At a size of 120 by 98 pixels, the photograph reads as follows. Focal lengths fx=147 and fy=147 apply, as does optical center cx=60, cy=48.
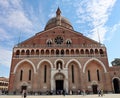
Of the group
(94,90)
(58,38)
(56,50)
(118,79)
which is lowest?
(94,90)

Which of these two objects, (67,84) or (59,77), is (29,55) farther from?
(67,84)

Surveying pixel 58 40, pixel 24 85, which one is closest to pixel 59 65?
pixel 58 40

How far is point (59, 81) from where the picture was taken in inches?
1109

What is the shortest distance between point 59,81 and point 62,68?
8.48 ft

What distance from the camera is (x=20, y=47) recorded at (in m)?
29.3

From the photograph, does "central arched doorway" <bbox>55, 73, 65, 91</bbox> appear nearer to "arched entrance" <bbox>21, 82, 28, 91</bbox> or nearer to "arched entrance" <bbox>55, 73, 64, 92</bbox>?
"arched entrance" <bbox>55, 73, 64, 92</bbox>

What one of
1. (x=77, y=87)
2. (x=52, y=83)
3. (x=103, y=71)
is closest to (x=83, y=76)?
(x=77, y=87)

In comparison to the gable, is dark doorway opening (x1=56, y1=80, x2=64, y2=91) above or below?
below

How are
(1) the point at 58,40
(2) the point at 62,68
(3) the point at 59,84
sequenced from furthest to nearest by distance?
(1) the point at 58,40, (3) the point at 59,84, (2) the point at 62,68

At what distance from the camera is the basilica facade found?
27.2m

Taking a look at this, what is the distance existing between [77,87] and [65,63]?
495 centimetres

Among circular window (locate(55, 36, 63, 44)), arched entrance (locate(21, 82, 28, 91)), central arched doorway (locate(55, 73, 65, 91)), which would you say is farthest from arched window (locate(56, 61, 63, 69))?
arched entrance (locate(21, 82, 28, 91))

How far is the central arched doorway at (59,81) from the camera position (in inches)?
1095

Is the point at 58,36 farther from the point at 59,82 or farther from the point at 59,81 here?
the point at 59,82
